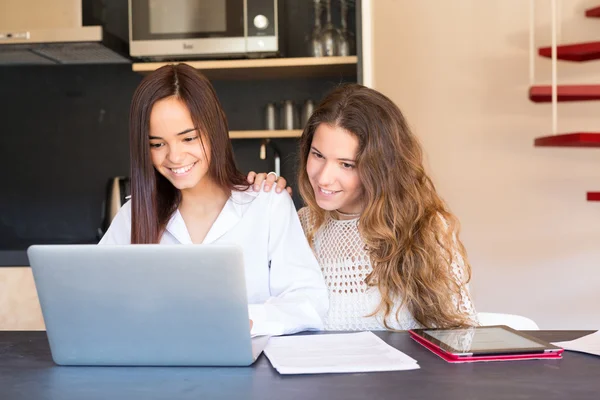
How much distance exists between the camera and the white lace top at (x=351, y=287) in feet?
5.66

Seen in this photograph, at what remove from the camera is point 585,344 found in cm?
119

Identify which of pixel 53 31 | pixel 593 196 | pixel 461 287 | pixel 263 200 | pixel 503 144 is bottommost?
pixel 461 287

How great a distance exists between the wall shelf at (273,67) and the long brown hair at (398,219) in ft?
3.47

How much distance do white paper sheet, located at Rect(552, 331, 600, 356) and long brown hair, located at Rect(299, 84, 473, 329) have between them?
0.44 metres

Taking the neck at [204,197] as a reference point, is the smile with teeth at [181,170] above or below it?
above

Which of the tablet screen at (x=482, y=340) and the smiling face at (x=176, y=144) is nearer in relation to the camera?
the tablet screen at (x=482, y=340)

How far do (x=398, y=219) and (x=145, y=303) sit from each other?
0.85 m

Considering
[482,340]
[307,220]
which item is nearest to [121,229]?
[307,220]

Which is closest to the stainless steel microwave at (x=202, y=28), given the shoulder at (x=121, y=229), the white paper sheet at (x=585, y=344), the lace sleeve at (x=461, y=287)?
the shoulder at (x=121, y=229)

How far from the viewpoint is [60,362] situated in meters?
1.14

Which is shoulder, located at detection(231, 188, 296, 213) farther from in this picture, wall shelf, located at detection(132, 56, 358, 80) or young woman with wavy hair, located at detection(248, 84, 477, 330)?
wall shelf, located at detection(132, 56, 358, 80)

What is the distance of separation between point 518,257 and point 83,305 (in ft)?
9.00

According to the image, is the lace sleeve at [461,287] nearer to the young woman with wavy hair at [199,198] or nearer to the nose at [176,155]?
the young woman with wavy hair at [199,198]

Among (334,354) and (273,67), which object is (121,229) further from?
(273,67)
